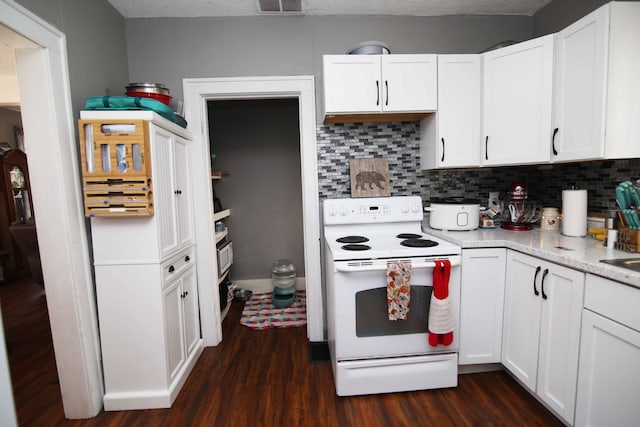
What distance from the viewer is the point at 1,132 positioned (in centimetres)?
389

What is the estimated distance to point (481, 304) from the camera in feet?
5.57

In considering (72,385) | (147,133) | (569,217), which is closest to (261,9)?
(147,133)

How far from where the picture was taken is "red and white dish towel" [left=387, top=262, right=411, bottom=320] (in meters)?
1.54

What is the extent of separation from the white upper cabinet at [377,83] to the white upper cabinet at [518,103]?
0.39 meters

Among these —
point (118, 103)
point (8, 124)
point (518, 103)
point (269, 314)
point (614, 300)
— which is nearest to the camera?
point (614, 300)

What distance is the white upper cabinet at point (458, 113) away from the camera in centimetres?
187

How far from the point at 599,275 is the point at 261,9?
2.39m

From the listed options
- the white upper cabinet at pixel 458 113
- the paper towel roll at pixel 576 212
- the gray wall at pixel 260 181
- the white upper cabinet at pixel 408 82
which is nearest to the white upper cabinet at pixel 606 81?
the paper towel roll at pixel 576 212

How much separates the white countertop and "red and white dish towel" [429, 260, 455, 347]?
0.23m

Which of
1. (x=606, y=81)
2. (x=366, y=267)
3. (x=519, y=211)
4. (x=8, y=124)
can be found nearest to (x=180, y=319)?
(x=366, y=267)

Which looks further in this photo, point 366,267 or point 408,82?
point 408,82

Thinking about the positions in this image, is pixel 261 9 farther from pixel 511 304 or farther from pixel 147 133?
pixel 511 304

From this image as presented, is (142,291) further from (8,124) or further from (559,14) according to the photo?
(8,124)

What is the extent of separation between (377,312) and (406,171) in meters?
1.13
